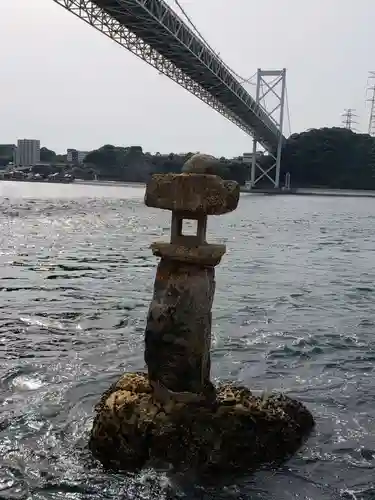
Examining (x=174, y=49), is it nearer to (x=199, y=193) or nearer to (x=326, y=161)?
(x=199, y=193)

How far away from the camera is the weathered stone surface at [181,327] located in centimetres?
351

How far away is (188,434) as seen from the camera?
3.34 m

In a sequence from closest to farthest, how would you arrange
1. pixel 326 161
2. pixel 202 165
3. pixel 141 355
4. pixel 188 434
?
pixel 188 434 < pixel 202 165 < pixel 141 355 < pixel 326 161

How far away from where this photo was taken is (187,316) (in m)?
3.52

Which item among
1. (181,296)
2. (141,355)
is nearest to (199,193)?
(181,296)

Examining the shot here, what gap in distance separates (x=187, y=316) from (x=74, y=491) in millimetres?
1075

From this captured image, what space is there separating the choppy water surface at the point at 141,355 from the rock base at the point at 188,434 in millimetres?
110

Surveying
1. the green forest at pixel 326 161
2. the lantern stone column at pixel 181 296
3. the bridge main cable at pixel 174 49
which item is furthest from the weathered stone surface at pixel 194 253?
the green forest at pixel 326 161

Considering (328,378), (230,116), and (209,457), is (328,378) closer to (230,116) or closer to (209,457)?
(209,457)

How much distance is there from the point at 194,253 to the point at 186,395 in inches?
31.7

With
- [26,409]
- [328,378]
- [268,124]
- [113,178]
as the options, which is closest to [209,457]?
[26,409]

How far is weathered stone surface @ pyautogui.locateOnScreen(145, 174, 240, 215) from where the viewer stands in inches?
133

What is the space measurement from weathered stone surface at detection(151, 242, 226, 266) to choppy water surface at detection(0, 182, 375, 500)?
3.72 ft

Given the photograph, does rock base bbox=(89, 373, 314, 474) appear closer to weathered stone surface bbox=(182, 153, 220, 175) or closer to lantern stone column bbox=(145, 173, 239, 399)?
lantern stone column bbox=(145, 173, 239, 399)
